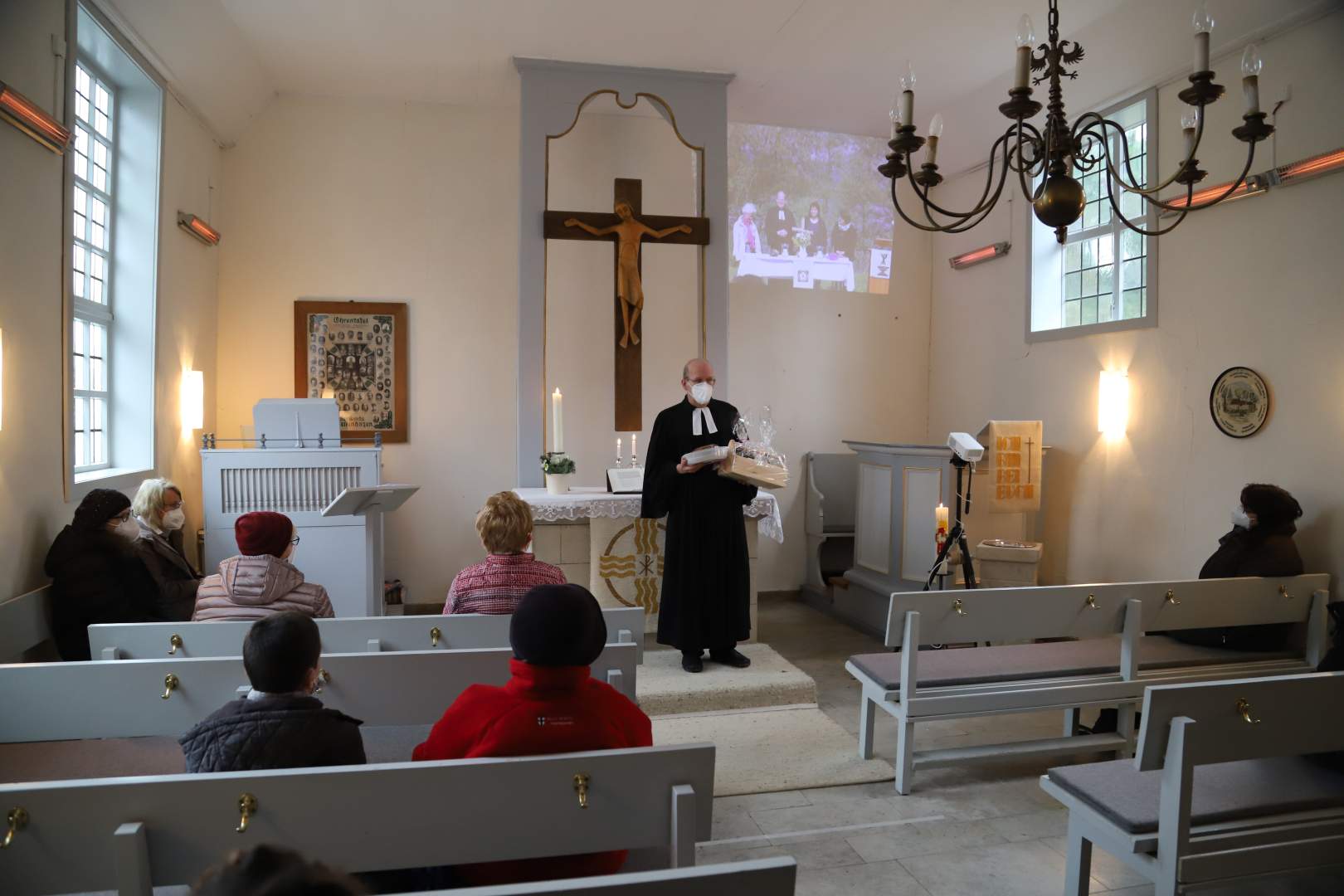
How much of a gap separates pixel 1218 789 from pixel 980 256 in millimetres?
5017

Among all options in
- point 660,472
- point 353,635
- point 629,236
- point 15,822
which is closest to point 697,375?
point 660,472

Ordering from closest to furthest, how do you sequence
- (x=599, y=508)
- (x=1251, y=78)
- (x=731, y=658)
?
(x=1251, y=78), (x=731, y=658), (x=599, y=508)

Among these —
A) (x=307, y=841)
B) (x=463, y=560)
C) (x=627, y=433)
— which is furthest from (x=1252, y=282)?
(x=463, y=560)

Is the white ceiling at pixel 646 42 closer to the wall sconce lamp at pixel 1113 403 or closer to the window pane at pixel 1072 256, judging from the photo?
the window pane at pixel 1072 256

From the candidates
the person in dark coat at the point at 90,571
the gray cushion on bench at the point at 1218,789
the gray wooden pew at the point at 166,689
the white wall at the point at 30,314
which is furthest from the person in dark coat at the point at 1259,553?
the white wall at the point at 30,314

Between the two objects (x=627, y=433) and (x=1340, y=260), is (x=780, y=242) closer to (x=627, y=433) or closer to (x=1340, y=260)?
(x=627, y=433)

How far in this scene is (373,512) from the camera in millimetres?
4602

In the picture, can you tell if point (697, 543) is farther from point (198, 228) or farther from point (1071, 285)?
point (198, 228)

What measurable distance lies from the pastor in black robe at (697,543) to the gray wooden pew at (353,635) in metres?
1.49

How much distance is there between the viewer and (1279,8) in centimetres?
412

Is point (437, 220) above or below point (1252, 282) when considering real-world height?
above

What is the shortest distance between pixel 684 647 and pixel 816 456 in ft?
9.97

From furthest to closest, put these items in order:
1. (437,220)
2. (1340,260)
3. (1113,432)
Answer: (437,220) < (1113,432) < (1340,260)

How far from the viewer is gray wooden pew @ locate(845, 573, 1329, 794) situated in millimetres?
3229
